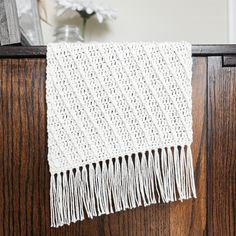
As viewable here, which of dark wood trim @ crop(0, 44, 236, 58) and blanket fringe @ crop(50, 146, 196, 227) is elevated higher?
dark wood trim @ crop(0, 44, 236, 58)

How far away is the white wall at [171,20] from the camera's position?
1.32 m

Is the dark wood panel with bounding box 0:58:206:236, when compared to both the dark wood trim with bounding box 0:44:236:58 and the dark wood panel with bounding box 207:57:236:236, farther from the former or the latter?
the dark wood panel with bounding box 207:57:236:236

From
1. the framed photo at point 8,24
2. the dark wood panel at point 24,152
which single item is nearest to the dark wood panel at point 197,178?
the dark wood panel at point 24,152

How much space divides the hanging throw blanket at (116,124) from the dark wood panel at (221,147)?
0.05 metres

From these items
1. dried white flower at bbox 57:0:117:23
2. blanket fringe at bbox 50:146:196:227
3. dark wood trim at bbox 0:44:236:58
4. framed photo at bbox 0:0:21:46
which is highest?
dried white flower at bbox 57:0:117:23

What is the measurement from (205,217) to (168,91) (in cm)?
28

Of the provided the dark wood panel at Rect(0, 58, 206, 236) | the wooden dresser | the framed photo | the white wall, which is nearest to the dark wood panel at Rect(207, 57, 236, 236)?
Result: the wooden dresser

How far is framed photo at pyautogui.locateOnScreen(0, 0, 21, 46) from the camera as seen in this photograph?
796 millimetres

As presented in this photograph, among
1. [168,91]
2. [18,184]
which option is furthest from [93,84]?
[18,184]

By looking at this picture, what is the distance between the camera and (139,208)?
2.60 ft

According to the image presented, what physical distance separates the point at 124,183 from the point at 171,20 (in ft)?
2.48

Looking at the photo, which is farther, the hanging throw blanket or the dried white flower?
the dried white flower

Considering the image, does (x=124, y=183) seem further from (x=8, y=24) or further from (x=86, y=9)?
(x=86, y=9)

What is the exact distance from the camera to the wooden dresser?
78 centimetres
